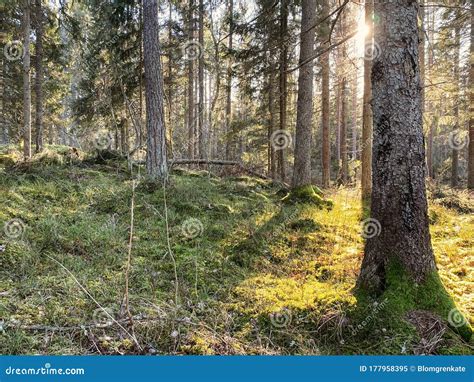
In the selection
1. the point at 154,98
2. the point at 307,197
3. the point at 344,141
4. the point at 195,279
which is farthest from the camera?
the point at 344,141

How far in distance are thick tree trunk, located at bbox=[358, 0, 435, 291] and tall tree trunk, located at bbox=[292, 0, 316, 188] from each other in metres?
5.35

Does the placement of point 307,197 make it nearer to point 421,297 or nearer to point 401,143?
point 401,143

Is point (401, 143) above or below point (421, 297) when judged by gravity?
above

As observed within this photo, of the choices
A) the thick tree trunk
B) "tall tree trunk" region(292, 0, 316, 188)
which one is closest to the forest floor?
the thick tree trunk

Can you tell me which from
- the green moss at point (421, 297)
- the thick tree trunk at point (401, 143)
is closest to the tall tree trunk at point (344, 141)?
the thick tree trunk at point (401, 143)

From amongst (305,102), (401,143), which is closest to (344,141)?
(305,102)

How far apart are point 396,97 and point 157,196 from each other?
5.29 m

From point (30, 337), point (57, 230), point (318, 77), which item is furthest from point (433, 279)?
point (318, 77)

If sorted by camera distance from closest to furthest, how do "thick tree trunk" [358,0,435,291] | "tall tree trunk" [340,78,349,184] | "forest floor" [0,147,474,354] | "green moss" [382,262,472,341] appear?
"forest floor" [0,147,474,354] < "green moss" [382,262,472,341] < "thick tree trunk" [358,0,435,291] < "tall tree trunk" [340,78,349,184]

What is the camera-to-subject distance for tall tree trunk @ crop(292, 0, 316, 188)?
8930mm

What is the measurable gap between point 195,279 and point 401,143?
2788 mm

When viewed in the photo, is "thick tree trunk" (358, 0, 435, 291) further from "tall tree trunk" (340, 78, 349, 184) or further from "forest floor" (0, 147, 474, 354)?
"tall tree trunk" (340, 78, 349, 184)

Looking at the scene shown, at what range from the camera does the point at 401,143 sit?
3.58 metres

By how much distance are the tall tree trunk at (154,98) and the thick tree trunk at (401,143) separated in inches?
232
